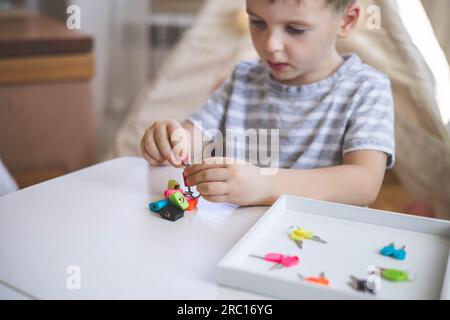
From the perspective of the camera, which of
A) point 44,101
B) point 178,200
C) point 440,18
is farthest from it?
point 44,101

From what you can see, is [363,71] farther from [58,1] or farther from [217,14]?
[58,1]

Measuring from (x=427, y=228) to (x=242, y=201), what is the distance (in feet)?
0.70

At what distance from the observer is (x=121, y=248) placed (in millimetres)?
574

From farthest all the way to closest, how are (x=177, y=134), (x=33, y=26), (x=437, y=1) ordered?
(x=33, y=26) → (x=437, y=1) → (x=177, y=134)

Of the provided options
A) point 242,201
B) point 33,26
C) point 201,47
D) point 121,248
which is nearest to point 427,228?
point 242,201

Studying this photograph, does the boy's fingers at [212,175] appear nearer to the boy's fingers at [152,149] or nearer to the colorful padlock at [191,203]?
the colorful padlock at [191,203]

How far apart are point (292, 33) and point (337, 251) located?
15.9 inches

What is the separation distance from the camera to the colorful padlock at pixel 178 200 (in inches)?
26.2

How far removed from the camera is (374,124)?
0.84 m

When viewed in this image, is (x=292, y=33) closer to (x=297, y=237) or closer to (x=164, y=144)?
(x=164, y=144)

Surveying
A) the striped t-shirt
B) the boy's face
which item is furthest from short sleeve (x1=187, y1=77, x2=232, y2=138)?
the boy's face

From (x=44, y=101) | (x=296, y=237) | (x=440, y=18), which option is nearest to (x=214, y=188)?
(x=296, y=237)

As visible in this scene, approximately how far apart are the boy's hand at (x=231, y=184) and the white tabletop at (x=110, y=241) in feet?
0.05

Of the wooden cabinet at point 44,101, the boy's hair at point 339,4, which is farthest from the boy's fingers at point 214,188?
the wooden cabinet at point 44,101
